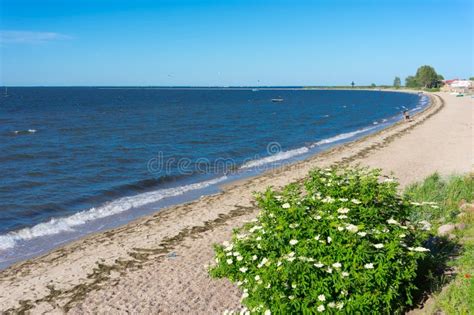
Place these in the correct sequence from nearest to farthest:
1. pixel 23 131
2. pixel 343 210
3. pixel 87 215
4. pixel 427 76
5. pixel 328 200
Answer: pixel 343 210, pixel 328 200, pixel 87 215, pixel 23 131, pixel 427 76

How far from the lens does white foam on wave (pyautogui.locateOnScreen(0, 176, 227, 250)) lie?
14.2m

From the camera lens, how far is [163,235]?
43.9ft

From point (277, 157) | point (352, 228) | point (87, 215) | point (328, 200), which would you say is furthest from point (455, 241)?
point (277, 157)

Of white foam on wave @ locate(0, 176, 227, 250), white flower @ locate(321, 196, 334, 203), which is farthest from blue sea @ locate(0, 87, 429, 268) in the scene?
white flower @ locate(321, 196, 334, 203)

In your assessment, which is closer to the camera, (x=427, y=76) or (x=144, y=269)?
(x=144, y=269)

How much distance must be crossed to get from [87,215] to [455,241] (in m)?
13.2

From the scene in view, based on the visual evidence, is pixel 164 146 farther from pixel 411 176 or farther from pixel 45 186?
pixel 411 176

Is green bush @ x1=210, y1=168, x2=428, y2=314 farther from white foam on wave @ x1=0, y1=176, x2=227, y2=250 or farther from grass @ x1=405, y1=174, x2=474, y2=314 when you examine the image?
white foam on wave @ x1=0, y1=176, x2=227, y2=250

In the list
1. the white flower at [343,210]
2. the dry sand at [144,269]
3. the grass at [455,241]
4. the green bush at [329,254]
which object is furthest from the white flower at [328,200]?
the dry sand at [144,269]

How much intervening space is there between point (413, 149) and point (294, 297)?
1017 inches

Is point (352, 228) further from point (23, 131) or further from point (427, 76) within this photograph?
point (427, 76)

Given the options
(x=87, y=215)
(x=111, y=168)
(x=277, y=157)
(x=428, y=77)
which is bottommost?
(x=87, y=215)

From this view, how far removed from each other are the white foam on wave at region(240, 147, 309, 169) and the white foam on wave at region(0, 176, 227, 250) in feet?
18.7

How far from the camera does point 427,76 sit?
186 m
